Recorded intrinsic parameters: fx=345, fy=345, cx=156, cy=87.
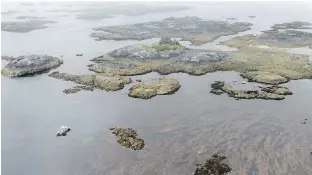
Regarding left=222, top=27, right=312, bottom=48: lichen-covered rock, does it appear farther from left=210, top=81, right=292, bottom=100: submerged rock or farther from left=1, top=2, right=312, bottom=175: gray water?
left=210, top=81, right=292, bottom=100: submerged rock

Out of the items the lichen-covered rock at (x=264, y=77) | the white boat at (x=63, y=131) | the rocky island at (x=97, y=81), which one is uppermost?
the lichen-covered rock at (x=264, y=77)

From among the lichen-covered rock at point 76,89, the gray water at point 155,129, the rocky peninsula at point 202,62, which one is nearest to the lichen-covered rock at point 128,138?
the gray water at point 155,129

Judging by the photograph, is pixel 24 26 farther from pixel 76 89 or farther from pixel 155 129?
pixel 155 129

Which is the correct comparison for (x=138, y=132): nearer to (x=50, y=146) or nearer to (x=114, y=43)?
(x=50, y=146)

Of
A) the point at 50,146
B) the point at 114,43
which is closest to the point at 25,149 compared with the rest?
the point at 50,146

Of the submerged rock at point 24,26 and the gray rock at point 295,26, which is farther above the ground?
the gray rock at point 295,26

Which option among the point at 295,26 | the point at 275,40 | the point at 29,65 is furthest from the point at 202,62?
the point at 295,26

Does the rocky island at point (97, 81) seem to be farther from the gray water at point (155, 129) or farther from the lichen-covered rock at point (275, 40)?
the lichen-covered rock at point (275, 40)
